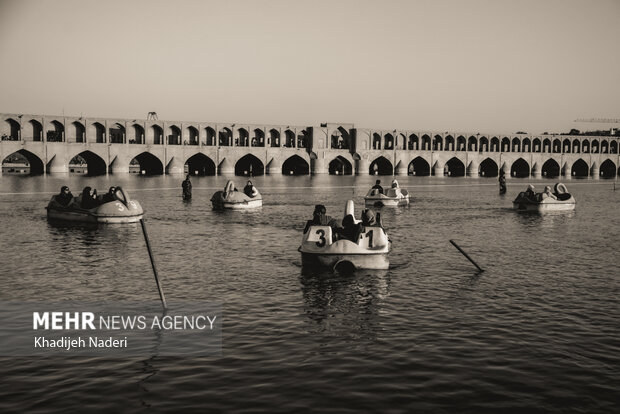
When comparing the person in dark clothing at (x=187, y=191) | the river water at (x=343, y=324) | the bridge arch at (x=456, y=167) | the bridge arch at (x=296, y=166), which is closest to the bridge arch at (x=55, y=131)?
the bridge arch at (x=296, y=166)

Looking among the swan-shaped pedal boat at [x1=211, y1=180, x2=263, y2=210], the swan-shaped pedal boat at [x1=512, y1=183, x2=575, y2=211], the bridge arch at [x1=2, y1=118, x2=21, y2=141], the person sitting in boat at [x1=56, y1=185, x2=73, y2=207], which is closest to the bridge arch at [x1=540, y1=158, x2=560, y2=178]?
the swan-shaped pedal boat at [x1=512, y1=183, x2=575, y2=211]

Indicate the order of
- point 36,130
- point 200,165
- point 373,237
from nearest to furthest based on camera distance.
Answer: point 373,237 < point 36,130 < point 200,165

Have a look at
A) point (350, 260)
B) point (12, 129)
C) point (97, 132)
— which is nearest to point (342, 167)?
point (97, 132)

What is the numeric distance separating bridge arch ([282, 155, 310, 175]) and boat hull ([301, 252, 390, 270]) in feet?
325

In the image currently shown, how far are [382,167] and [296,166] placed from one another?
1813cm

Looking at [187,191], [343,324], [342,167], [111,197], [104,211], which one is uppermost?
[342,167]

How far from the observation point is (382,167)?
12581cm

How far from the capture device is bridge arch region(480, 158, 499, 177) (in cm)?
13038

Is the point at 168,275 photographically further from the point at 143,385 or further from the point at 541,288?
the point at 541,288

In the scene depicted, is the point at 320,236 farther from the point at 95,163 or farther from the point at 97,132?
the point at 95,163

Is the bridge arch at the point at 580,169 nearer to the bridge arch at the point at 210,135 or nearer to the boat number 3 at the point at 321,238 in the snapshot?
the bridge arch at the point at 210,135

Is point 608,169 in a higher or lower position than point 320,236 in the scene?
higher

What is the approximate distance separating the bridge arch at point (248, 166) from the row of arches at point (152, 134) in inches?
127

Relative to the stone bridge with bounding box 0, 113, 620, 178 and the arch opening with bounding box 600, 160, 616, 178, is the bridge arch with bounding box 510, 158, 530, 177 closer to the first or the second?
the stone bridge with bounding box 0, 113, 620, 178
